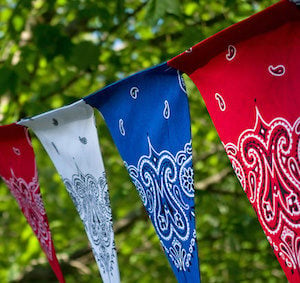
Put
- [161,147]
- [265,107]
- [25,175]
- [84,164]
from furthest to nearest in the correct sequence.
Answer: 1. [25,175]
2. [84,164]
3. [161,147]
4. [265,107]

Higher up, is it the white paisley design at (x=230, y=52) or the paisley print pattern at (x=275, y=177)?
the white paisley design at (x=230, y=52)

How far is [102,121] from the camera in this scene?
11.5 feet

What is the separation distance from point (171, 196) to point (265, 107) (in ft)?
1.26

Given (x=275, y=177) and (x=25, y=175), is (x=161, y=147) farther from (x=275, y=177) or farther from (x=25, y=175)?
(x=25, y=175)

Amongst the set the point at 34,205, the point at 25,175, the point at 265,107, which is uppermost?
the point at 265,107

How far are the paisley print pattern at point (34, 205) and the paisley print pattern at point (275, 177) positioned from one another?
926 mm

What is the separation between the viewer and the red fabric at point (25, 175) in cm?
182

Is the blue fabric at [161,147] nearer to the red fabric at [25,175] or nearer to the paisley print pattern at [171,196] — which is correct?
the paisley print pattern at [171,196]

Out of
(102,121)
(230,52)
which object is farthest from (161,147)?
(102,121)

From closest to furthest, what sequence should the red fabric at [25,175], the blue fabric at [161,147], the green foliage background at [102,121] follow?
the blue fabric at [161,147] → the red fabric at [25,175] → the green foliage background at [102,121]

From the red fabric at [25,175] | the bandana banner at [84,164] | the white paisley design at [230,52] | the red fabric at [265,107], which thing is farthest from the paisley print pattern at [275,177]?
the red fabric at [25,175]

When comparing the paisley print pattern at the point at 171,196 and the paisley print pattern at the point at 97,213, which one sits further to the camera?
the paisley print pattern at the point at 97,213

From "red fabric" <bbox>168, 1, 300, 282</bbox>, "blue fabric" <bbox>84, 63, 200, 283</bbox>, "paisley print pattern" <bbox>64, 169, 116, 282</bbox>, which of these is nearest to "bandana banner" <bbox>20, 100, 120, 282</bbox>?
"paisley print pattern" <bbox>64, 169, 116, 282</bbox>

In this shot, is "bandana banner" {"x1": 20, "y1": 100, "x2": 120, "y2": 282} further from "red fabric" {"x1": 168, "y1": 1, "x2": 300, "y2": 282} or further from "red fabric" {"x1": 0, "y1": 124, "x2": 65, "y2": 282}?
"red fabric" {"x1": 168, "y1": 1, "x2": 300, "y2": 282}
